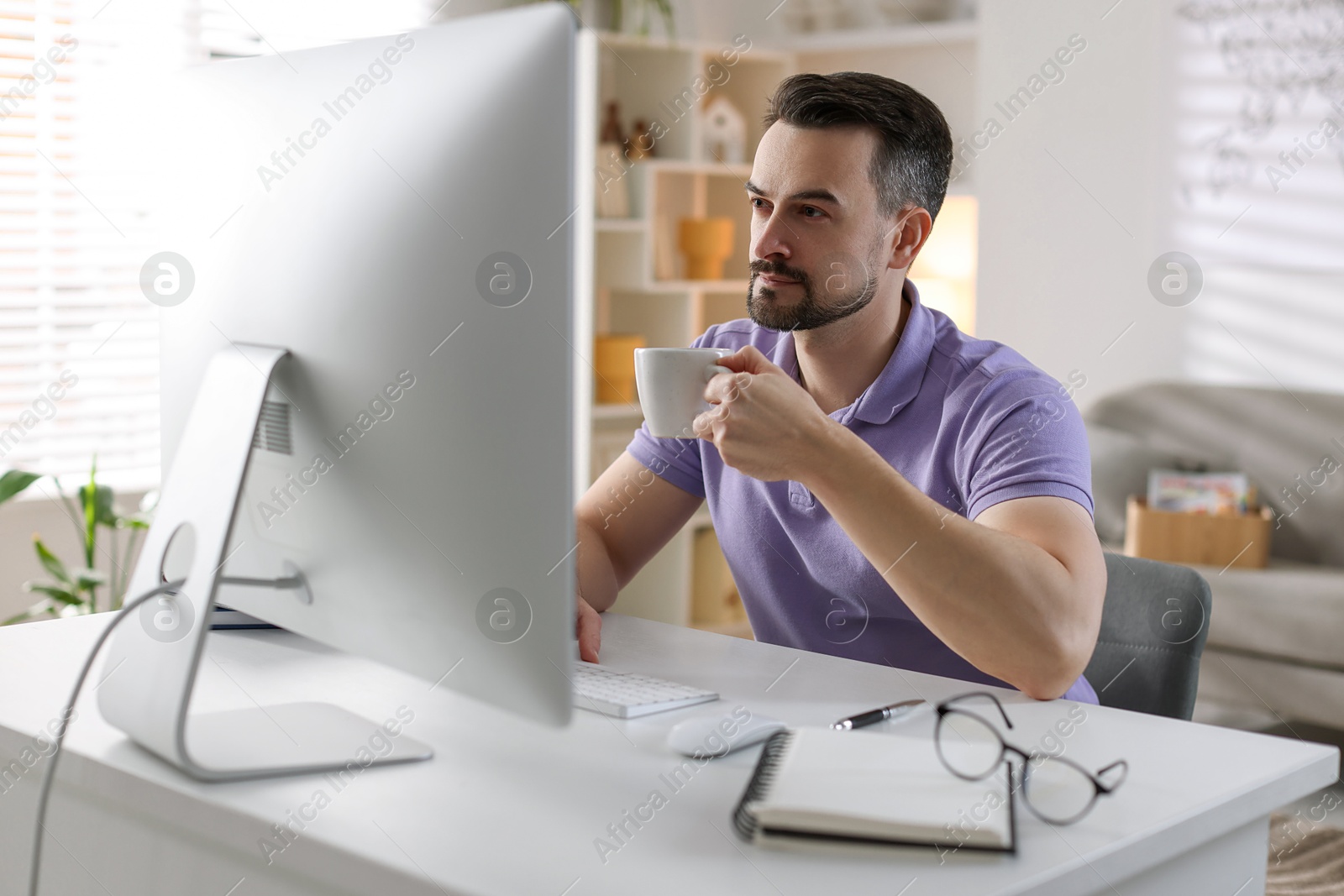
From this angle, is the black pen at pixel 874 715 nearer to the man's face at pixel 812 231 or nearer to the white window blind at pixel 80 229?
the man's face at pixel 812 231

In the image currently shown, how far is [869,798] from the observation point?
2.73 ft

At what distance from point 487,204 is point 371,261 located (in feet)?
0.41

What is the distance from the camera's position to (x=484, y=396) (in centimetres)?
79

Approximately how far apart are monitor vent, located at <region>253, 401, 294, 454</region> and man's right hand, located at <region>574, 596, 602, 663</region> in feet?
1.44

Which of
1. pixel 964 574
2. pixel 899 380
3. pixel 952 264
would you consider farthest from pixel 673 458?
pixel 952 264

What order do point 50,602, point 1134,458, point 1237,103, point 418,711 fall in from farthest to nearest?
1. point 1237,103
2. point 1134,458
3. point 50,602
4. point 418,711

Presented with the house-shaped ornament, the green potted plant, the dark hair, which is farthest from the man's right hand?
the house-shaped ornament

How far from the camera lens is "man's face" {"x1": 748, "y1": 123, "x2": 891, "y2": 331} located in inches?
62.7

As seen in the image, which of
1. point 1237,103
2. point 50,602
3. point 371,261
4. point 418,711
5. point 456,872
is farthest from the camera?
point 1237,103

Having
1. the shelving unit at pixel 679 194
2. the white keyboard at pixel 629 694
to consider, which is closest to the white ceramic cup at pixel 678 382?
the white keyboard at pixel 629 694

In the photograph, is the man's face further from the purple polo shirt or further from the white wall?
the white wall

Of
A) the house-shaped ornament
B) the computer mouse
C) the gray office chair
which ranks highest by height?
the house-shaped ornament

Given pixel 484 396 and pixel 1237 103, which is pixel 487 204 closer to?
pixel 484 396

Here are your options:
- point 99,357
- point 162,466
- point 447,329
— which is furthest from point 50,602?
point 447,329
